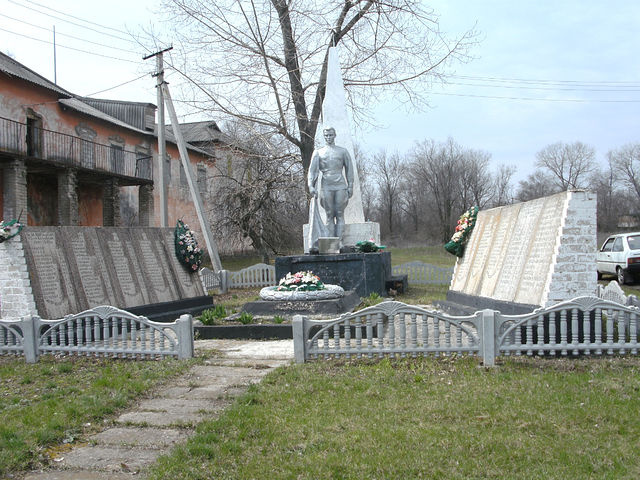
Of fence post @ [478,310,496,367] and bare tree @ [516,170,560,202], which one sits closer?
fence post @ [478,310,496,367]

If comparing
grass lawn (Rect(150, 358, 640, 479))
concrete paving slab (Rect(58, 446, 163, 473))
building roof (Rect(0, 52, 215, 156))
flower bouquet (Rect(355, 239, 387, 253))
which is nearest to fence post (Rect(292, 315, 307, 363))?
grass lawn (Rect(150, 358, 640, 479))

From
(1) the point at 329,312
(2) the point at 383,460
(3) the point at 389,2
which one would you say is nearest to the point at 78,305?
A: (1) the point at 329,312

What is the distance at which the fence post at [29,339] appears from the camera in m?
6.20

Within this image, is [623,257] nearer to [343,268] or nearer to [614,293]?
[614,293]

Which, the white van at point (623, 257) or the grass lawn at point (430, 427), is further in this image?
the white van at point (623, 257)

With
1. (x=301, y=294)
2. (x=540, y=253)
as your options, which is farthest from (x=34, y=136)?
(x=540, y=253)

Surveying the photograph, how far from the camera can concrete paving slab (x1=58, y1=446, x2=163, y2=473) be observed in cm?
321

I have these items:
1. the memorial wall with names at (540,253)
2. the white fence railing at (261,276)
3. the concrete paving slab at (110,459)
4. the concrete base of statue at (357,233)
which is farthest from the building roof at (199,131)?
the concrete paving slab at (110,459)

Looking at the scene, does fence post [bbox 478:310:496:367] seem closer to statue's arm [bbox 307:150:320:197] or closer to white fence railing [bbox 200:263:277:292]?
statue's arm [bbox 307:150:320:197]

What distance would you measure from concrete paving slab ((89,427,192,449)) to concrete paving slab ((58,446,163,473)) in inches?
3.1

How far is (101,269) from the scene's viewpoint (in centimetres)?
826

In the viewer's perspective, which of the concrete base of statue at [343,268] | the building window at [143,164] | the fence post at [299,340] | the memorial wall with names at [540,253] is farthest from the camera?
the building window at [143,164]

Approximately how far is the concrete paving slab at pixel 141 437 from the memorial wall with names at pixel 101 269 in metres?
3.97

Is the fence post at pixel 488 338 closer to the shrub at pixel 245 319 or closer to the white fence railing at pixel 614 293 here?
the white fence railing at pixel 614 293
